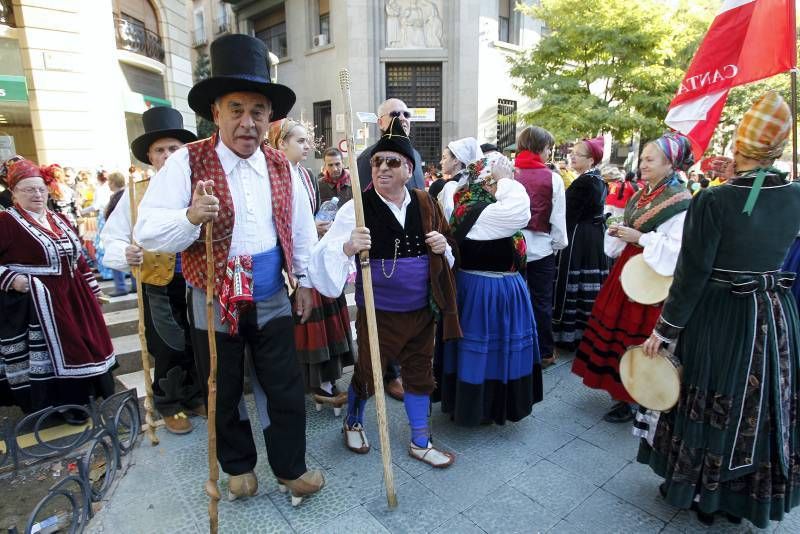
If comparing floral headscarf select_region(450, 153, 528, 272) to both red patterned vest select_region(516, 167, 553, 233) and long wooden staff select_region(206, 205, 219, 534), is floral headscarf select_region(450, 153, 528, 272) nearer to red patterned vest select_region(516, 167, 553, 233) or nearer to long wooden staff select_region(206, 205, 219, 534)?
red patterned vest select_region(516, 167, 553, 233)

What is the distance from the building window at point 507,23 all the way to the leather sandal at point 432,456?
20487 millimetres

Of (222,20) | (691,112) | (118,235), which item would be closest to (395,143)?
(118,235)

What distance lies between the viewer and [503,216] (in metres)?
2.97

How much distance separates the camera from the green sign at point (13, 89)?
1177cm

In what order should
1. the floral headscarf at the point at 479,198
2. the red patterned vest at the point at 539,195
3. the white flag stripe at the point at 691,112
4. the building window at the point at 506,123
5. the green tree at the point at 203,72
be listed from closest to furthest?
the floral headscarf at the point at 479,198
the white flag stripe at the point at 691,112
the red patterned vest at the point at 539,195
the building window at the point at 506,123
the green tree at the point at 203,72

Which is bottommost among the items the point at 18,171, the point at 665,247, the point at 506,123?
the point at 665,247

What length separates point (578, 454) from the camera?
298 centimetres

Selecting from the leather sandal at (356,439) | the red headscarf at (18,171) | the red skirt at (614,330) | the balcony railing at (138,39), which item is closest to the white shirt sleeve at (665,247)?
the red skirt at (614,330)

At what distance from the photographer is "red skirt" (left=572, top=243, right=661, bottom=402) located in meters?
3.16

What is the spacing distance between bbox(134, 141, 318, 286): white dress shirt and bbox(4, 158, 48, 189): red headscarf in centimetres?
181

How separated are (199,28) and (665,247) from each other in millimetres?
32735

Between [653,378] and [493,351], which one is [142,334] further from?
[653,378]

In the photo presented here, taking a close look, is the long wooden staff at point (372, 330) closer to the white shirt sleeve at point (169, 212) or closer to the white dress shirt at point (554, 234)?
the white shirt sleeve at point (169, 212)

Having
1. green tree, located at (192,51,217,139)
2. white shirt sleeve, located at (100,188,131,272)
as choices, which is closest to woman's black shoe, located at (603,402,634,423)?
white shirt sleeve, located at (100,188,131,272)
